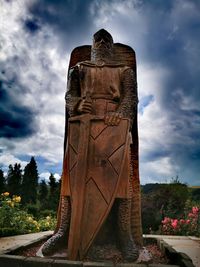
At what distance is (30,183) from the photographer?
29.5 m

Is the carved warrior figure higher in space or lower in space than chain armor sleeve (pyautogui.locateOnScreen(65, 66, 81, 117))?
lower

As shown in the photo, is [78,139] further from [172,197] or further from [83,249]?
[172,197]

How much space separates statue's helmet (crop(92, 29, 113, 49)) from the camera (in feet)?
13.8

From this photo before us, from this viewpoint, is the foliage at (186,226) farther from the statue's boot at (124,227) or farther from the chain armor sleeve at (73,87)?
the chain armor sleeve at (73,87)

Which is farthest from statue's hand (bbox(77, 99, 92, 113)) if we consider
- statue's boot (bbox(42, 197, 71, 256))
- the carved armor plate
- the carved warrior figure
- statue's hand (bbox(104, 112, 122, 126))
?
statue's boot (bbox(42, 197, 71, 256))

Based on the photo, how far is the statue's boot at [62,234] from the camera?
3297 millimetres

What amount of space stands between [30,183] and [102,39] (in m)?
27.2

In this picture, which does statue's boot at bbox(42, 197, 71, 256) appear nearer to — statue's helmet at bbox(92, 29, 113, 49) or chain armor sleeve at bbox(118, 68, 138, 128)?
chain armor sleeve at bbox(118, 68, 138, 128)

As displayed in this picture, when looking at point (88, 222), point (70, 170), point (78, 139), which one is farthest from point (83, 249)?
point (78, 139)

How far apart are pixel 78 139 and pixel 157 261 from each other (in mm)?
1800

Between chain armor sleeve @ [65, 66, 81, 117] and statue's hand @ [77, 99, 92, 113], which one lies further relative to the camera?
chain armor sleeve @ [65, 66, 81, 117]

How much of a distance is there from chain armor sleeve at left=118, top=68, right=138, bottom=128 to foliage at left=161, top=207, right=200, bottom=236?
5575 millimetres

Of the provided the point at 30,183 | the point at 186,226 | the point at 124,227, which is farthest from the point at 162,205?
the point at 30,183

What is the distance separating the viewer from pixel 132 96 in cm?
388
